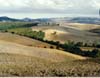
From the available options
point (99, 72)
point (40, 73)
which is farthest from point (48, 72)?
point (99, 72)

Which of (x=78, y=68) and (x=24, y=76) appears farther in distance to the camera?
(x=78, y=68)

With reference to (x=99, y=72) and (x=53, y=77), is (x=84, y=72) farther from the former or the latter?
(x=53, y=77)

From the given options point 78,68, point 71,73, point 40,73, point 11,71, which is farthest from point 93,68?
point 11,71

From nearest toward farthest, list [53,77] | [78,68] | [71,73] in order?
1. [53,77]
2. [71,73]
3. [78,68]

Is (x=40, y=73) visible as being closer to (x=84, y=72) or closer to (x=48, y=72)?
→ (x=48, y=72)

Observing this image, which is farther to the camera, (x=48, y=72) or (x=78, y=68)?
(x=78, y=68)

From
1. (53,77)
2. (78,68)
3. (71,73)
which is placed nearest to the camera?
(53,77)

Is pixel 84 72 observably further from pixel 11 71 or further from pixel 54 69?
pixel 11 71

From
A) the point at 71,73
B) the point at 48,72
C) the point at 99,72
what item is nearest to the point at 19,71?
the point at 48,72
